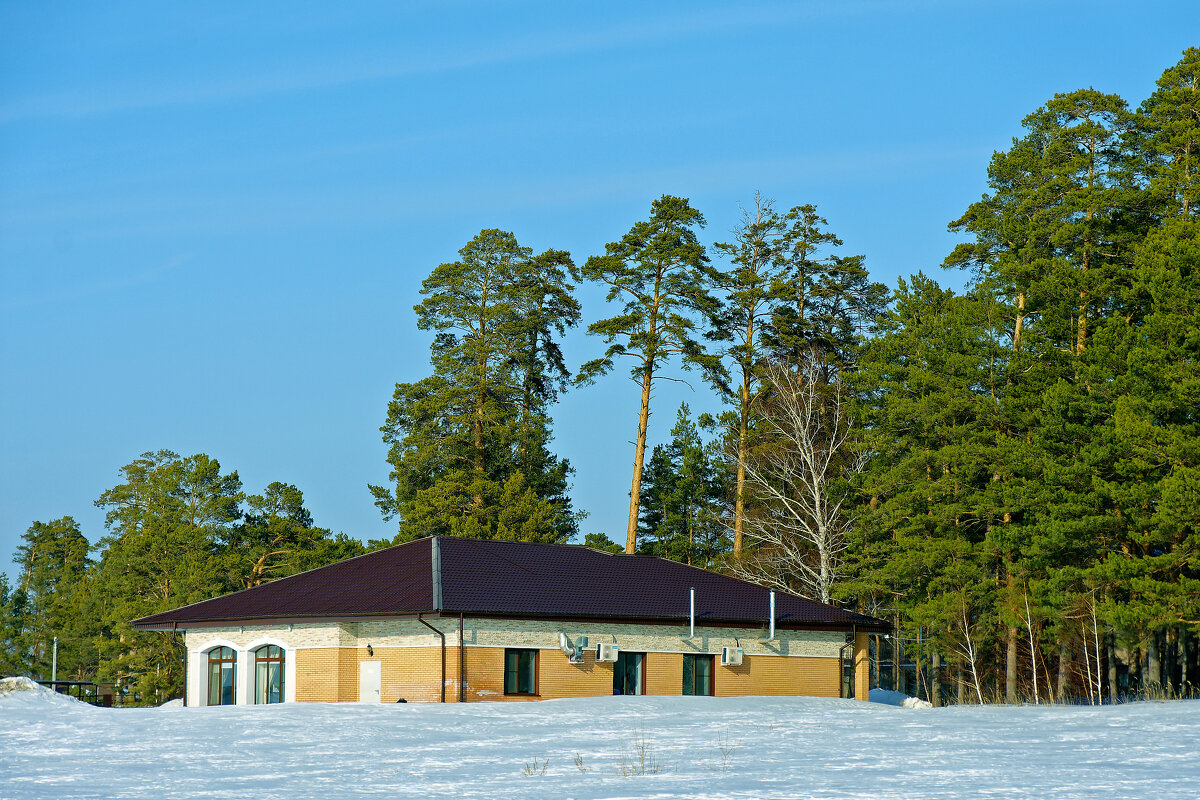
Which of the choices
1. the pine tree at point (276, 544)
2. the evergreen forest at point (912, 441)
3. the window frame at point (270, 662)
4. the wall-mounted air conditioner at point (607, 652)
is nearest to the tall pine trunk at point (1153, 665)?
the evergreen forest at point (912, 441)

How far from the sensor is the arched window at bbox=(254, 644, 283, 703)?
3747cm

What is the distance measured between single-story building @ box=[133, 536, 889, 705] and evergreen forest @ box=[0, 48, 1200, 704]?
6627 millimetres

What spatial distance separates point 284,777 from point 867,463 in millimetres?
38932

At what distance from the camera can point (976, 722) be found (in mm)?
26734

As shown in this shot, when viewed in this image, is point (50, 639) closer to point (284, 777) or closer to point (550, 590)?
point (550, 590)

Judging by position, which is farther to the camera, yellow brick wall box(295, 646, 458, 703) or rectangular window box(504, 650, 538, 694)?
rectangular window box(504, 650, 538, 694)

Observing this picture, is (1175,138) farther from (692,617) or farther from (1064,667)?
(692,617)

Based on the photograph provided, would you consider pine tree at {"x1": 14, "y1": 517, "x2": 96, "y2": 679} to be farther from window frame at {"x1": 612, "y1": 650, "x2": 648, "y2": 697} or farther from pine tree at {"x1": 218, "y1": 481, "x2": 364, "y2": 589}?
window frame at {"x1": 612, "y1": 650, "x2": 648, "y2": 697}

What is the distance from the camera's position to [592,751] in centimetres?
2092

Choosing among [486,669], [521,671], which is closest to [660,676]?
[521,671]

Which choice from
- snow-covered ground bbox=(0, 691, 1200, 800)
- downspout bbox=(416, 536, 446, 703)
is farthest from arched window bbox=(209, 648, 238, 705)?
snow-covered ground bbox=(0, 691, 1200, 800)

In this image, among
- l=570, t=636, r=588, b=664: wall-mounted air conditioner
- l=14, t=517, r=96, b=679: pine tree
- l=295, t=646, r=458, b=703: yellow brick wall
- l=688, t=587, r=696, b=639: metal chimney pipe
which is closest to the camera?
l=295, t=646, r=458, b=703: yellow brick wall

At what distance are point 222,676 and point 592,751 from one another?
70.8 ft

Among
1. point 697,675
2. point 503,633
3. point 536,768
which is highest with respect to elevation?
point 503,633
